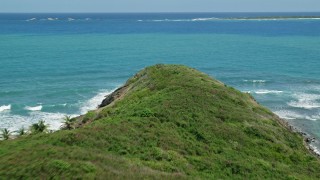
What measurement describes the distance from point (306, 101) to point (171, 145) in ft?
153

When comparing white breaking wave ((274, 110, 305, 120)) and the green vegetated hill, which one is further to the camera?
white breaking wave ((274, 110, 305, 120))

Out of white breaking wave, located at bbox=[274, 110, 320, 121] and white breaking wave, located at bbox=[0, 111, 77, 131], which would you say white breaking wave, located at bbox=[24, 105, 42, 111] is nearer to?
white breaking wave, located at bbox=[0, 111, 77, 131]

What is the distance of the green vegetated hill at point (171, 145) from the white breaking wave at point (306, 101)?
19685 millimetres

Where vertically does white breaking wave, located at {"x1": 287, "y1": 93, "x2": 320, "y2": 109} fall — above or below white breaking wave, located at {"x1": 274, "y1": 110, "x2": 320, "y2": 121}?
above

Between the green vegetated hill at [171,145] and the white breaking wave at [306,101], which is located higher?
the green vegetated hill at [171,145]

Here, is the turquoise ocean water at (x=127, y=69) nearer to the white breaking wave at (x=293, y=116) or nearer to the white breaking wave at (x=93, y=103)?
the white breaking wave at (x=293, y=116)

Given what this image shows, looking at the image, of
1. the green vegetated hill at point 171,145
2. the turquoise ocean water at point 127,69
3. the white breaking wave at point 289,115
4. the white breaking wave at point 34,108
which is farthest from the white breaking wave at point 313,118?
the white breaking wave at point 34,108

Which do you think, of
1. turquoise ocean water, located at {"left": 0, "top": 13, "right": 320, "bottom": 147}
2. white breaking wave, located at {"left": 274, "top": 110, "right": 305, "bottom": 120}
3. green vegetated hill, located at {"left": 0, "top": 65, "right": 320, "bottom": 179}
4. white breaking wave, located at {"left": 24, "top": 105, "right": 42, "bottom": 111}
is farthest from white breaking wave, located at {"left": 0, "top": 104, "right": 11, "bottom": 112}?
white breaking wave, located at {"left": 274, "top": 110, "right": 305, "bottom": 120}

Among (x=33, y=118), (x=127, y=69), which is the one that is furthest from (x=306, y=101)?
(x=33, y=118)

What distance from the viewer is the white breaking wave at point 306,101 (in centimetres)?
7447

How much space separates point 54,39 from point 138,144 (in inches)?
5823

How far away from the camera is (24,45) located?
499 ft

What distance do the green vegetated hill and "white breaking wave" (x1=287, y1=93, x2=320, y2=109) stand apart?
64.6 feet

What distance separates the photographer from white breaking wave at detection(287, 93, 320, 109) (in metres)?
74.5
